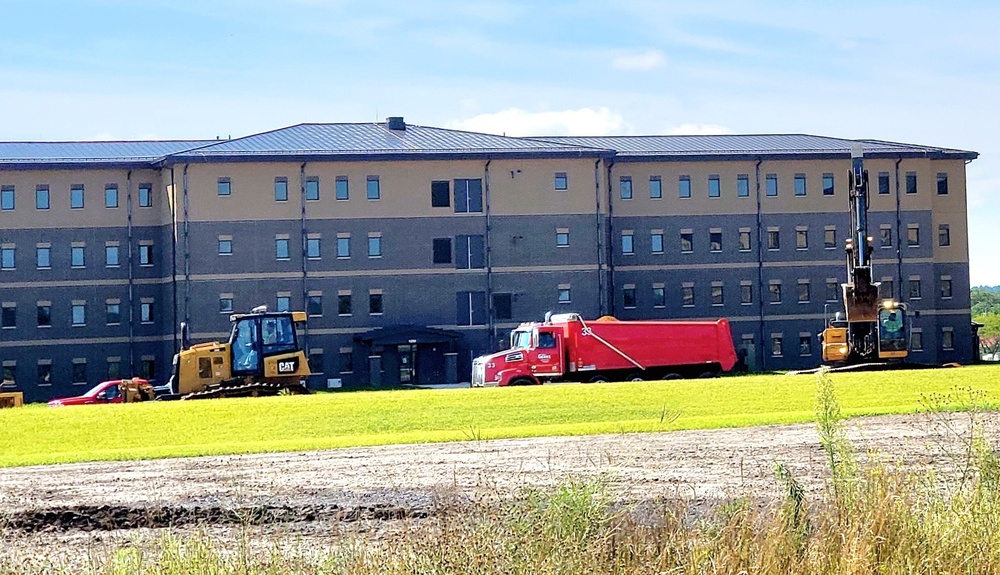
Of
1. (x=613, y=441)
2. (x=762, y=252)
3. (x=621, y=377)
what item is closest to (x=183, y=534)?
(x=613, y=441)

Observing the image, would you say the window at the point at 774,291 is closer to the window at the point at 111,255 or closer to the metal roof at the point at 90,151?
the metal roof at the point at 90,151

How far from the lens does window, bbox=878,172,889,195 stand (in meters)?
75.8

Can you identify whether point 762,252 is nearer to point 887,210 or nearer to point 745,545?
point 887,210

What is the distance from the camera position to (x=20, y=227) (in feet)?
227

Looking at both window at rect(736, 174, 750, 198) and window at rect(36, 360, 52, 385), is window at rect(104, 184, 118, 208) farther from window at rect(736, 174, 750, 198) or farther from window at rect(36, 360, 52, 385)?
window at rect(736, 174, 750, 198)

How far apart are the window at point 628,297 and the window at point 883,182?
14.0 metres

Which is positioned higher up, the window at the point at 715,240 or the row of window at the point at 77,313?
the window at the point at 715,240

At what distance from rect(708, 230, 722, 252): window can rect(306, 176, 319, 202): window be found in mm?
20355

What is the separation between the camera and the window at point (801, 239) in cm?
7550

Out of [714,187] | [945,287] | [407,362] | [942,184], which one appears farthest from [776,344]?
[407,362]

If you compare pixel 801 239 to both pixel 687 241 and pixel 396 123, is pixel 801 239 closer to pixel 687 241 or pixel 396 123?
pixel 687 241

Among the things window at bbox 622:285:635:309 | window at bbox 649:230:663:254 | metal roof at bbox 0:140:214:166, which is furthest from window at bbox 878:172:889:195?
metal roof at bbox 0:140:214:166

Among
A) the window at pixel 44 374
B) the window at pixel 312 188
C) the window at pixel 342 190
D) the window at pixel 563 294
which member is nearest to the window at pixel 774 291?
the window at pixel 563 294

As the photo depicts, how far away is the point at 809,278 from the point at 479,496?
66.5 metres
